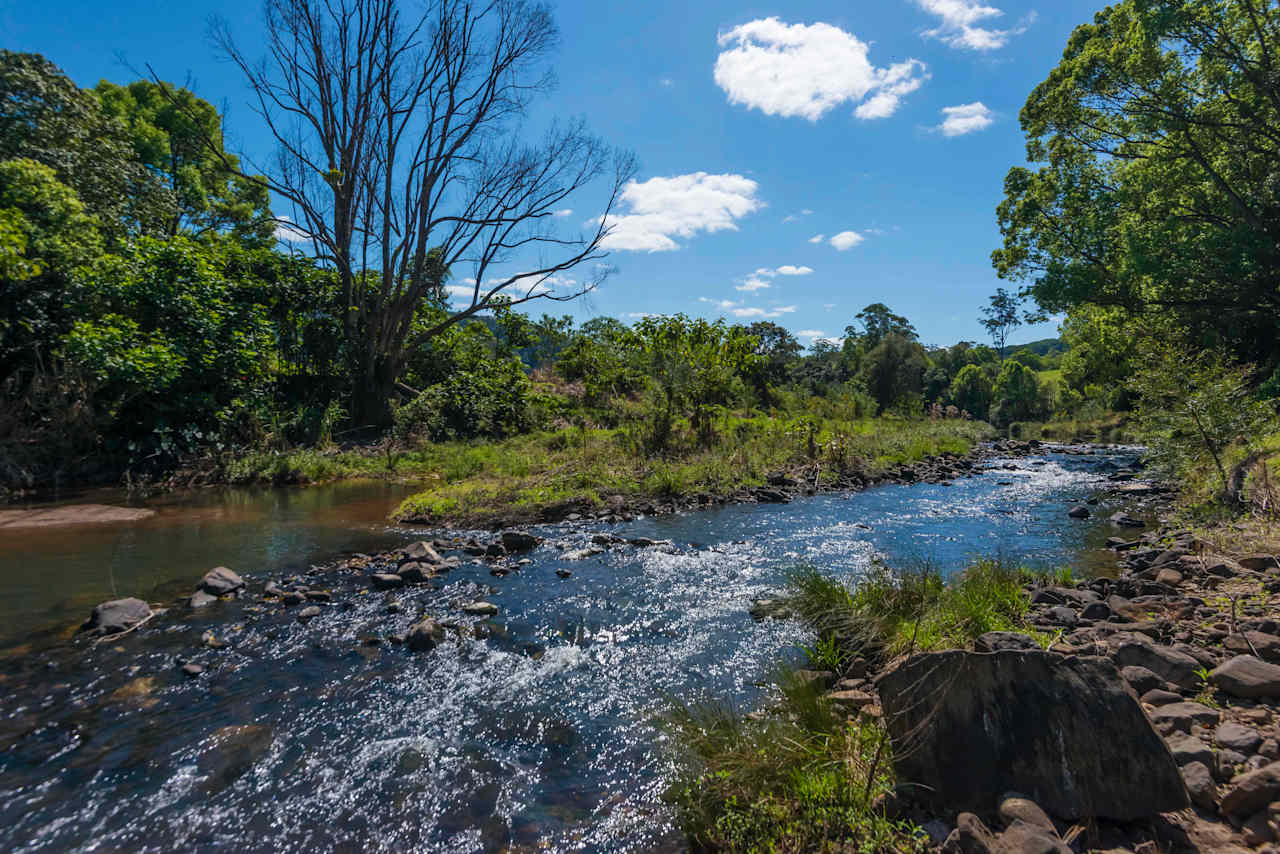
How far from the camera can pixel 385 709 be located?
4.21 metres

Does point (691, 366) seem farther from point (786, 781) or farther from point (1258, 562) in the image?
point (786, 781)

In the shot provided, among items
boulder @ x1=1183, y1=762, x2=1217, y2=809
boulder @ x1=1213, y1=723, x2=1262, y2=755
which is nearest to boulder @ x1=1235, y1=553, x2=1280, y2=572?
boulder @ x1=1213, y1=723, x2=1262, y2=755

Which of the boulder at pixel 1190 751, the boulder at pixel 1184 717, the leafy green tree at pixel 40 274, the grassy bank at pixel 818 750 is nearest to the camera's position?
the boulder at pixel 1190 751

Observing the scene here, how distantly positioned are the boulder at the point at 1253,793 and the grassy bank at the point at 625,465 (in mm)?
9568

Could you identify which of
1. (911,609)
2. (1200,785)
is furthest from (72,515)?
(1200,785)

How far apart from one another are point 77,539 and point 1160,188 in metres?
28.4

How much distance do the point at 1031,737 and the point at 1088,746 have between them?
0.23 meters

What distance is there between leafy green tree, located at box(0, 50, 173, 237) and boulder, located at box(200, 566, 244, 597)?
14569mm

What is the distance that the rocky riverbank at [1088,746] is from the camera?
2383 millimetres

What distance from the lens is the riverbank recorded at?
2445 mm

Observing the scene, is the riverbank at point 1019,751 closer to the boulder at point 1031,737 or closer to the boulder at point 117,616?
the boulder at point 1031,737

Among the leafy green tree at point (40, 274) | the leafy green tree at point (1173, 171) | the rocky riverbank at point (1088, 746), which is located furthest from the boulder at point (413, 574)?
the leafy green tree at point (1173, 171)

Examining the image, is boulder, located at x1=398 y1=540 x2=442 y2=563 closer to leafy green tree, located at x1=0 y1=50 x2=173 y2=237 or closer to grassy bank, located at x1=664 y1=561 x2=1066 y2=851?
grassy bank, located at x1=664 y1=561 x2=1066 y2=851

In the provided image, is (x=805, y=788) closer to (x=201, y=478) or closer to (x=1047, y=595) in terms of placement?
(x=1047, y=595)
